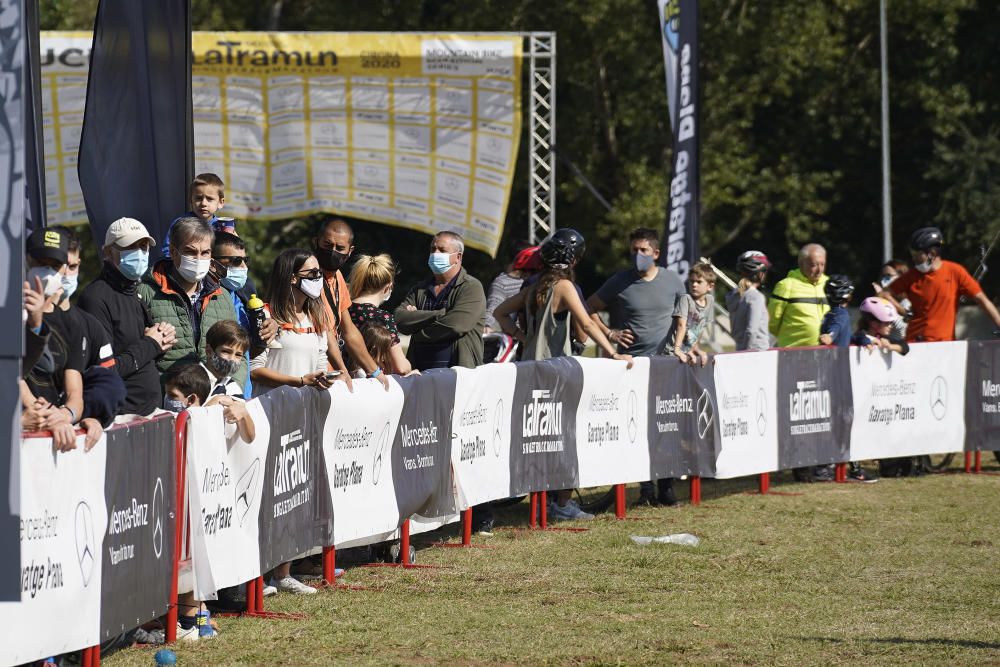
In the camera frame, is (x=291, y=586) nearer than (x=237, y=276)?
Yes

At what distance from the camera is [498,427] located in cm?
1073

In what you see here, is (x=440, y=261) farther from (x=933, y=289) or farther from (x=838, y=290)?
(x=933, y=289)

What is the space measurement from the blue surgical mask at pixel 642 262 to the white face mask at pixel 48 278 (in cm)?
636

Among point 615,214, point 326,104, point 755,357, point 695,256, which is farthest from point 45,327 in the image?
point 615,214

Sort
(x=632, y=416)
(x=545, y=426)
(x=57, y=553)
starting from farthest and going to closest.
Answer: (x=632, y=416)
(x=545, y=426)
(x=57, y=553)

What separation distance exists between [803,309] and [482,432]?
4.79 m

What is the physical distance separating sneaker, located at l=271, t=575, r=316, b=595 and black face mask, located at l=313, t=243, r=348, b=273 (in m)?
2.12

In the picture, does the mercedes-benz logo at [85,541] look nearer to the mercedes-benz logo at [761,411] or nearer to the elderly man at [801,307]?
the mercedes-benz logo at [761,411]

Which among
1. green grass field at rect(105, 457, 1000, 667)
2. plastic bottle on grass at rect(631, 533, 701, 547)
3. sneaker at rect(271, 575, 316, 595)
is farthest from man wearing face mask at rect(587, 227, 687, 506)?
sneaker at rect(271, 575, 316, 595)

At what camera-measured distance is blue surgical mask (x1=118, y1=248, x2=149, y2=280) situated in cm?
774

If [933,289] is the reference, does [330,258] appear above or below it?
above

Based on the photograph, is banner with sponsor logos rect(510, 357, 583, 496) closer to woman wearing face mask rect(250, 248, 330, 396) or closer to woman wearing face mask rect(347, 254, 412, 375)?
woman wearing face mask rect(347, 254, 412, 375)

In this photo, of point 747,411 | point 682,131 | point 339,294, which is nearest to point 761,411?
point 747,411

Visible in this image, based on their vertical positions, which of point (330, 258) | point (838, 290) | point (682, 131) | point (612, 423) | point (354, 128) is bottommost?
point (612, 423)
